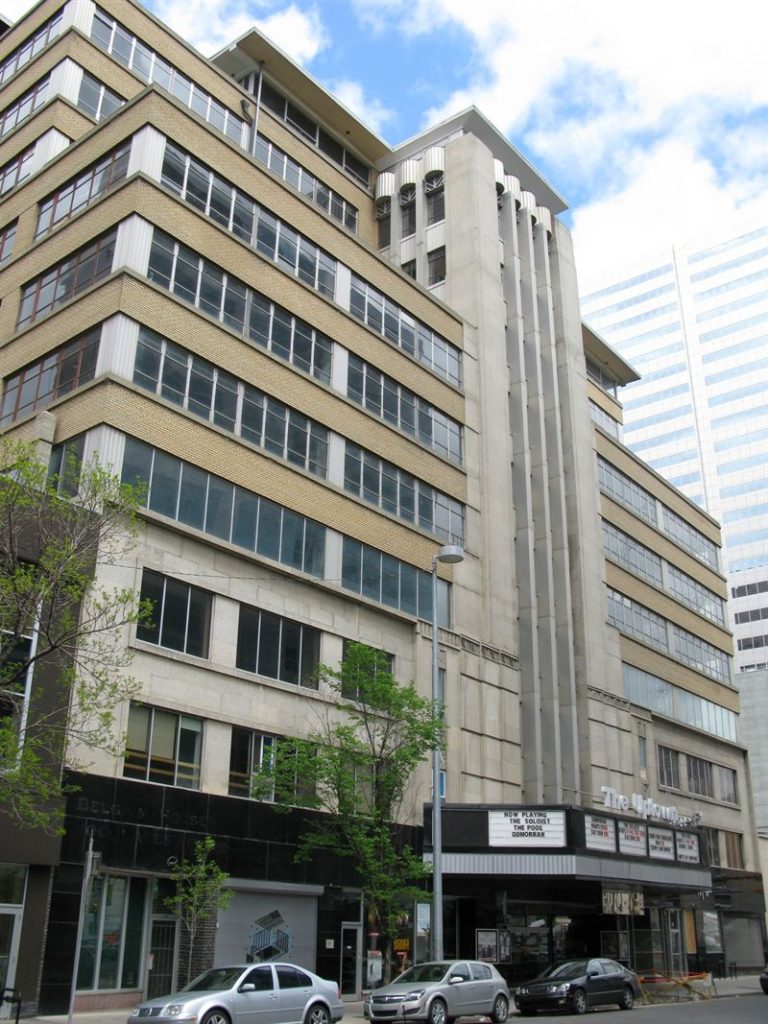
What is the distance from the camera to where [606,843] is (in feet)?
119

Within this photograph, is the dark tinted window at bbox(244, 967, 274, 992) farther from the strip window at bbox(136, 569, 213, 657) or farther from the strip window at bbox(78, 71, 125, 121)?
the strip window at bbox(78, 71, 125, 121)

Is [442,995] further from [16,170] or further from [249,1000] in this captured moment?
[16,170]

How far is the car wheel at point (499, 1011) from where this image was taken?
84.1 feet

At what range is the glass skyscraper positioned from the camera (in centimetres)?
12975

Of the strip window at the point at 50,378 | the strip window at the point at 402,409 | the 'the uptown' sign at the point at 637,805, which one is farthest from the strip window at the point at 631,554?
the strip window at the point at 50,378

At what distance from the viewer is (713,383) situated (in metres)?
142

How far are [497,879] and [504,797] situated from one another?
566 cm

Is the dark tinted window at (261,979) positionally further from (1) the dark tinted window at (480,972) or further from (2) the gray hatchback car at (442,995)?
(1) the dark tinted window at (480,972)

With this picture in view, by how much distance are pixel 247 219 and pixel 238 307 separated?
13.3 ft

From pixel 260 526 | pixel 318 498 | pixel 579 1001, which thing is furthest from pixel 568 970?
pixel 318 498

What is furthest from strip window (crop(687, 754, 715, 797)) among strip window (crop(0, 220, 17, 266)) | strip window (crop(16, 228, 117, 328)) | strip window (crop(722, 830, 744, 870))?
strip window (crop(0, 220, 17, 266))

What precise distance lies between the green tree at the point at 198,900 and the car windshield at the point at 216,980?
5757 mm

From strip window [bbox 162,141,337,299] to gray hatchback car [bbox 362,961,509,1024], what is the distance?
2491 centimetres

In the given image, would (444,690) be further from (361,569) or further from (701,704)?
(701,704)
